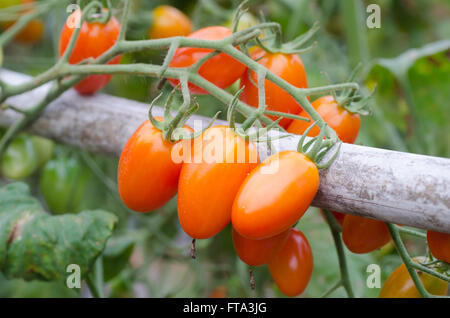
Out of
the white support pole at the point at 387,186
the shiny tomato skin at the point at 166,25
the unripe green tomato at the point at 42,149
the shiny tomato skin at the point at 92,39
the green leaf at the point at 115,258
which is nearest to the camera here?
the white support pole at the point at 387,186

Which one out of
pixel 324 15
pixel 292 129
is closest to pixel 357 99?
pixel 292 129

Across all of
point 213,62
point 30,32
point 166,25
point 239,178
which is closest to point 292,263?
point 239,178

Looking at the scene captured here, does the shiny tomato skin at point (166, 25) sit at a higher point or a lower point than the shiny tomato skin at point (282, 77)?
lower

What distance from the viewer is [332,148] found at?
0.50 m

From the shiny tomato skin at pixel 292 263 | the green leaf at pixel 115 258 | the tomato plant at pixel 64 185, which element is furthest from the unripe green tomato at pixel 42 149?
the shiny tomato skin at pixel 292 263

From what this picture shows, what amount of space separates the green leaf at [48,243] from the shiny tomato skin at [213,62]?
250 millimetres

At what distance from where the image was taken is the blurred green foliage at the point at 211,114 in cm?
101

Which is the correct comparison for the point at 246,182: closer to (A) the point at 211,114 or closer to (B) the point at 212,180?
(B) the point at 212,180

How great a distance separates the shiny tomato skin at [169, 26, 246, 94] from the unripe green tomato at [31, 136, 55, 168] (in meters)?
0.55

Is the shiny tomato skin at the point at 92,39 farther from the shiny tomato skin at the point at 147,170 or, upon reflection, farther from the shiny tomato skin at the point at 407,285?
the shiny tomato skin at the point at 407,285

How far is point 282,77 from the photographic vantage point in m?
0.60

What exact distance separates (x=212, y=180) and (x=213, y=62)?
207mm
